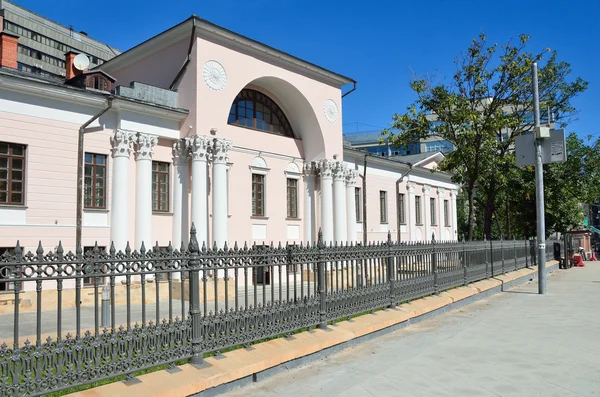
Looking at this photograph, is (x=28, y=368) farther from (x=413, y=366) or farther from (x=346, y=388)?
(x=413, y=366)

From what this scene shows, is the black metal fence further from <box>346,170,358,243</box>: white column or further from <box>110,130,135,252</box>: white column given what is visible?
<box>346,170,358,243</box>: white column

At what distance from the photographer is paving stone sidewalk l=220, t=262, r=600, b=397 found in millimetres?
5449

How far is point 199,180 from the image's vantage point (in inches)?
703

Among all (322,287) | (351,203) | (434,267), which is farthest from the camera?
(351,203)

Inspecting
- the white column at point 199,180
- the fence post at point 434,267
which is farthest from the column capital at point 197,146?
the fence post at point 434,267

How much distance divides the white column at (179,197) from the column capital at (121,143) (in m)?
1.97

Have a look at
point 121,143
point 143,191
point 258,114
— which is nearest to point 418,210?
point 258,114

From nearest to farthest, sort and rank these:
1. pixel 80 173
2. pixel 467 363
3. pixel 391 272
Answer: pixel 467 363 < pixel 391 272 < pixel 80 173

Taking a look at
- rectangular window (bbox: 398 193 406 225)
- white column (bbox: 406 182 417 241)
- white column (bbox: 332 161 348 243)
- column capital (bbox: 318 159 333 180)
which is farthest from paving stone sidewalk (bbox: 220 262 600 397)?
white column (bbox: 406 182 417 241)

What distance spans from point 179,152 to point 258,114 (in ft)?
16.5

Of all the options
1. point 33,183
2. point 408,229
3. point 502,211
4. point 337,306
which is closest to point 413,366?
point 337,306

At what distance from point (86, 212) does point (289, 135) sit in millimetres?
10475

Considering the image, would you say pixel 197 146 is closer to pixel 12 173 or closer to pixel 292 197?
pixel 12 173

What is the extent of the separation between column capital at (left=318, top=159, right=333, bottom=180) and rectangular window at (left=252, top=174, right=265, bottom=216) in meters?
3.09
